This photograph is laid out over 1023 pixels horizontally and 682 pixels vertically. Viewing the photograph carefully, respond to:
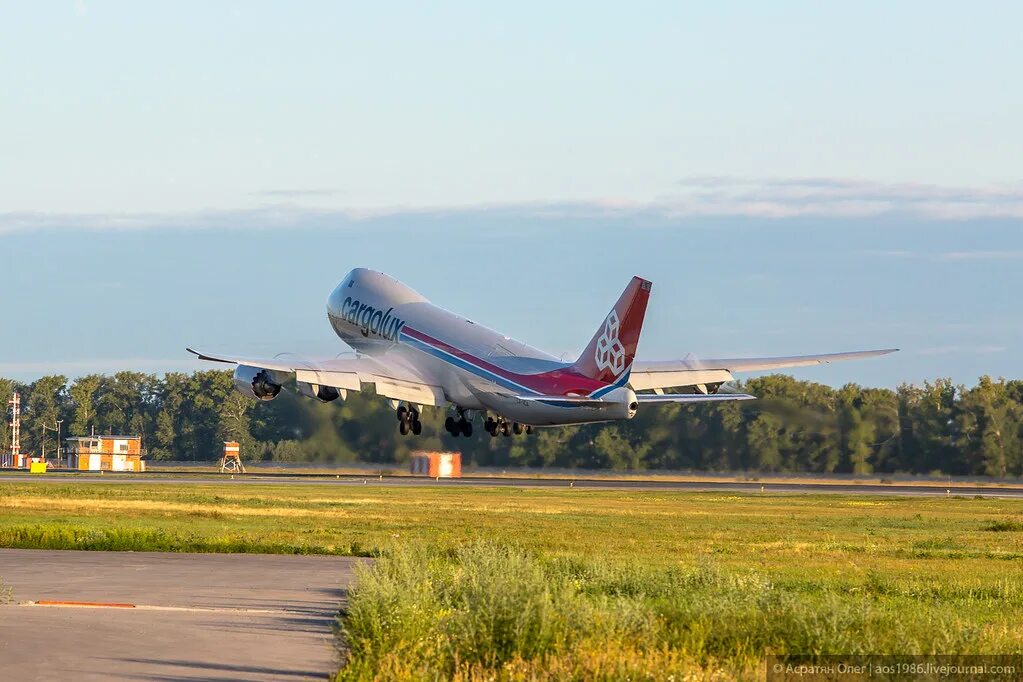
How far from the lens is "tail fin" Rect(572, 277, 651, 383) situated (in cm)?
6391

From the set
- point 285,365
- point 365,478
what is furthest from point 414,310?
point 365,478

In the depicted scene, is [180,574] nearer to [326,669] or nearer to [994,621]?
[326,669]

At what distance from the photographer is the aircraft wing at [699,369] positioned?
70.8 meters

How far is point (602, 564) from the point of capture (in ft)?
108

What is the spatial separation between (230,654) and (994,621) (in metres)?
13.8

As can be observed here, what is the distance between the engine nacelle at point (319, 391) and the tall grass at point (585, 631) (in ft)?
134

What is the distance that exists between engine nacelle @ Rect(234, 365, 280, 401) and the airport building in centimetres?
8108

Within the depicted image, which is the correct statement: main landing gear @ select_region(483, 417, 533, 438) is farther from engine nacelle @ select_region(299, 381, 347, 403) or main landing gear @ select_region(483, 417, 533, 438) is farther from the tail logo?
the tail logo

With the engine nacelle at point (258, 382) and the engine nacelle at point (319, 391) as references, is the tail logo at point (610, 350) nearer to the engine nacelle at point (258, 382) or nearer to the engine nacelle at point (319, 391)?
the engine nacelle at point (319, 391)

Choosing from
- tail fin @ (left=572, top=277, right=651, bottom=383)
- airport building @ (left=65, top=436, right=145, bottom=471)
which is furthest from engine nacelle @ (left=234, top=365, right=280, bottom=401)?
airport building @ (left=65, top=436, right=145, bottom=471)

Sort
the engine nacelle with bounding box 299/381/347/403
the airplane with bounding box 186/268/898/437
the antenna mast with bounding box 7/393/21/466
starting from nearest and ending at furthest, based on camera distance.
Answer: the airplane with bounding box 186/268/898/437
the engine nacelle with bounding box 299/381/347/403
the antenna mast with bounding box 7/393/21/466

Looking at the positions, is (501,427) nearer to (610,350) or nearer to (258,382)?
(610,350)

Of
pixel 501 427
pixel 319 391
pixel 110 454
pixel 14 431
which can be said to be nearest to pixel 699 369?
pixel 501 427

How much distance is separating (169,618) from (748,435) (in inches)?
2617
